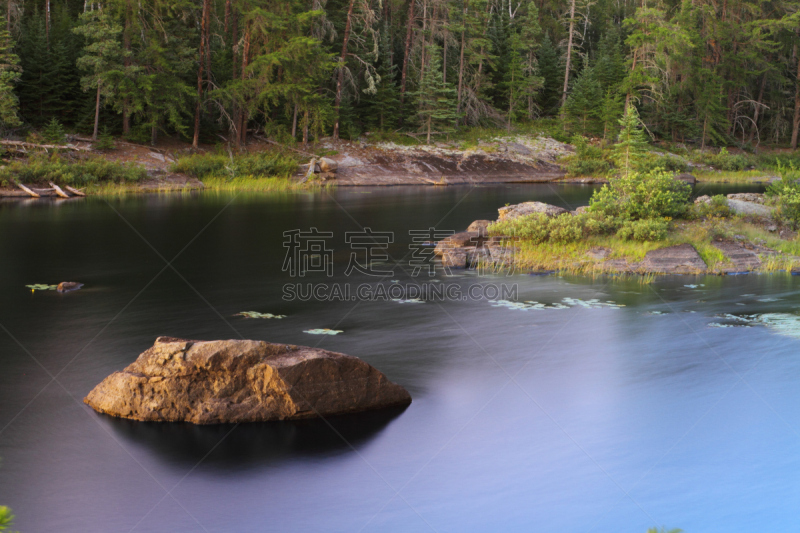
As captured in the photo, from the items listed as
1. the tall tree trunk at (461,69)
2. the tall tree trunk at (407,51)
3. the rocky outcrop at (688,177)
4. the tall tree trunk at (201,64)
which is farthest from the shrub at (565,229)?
the tall tree trunk at (461,69)

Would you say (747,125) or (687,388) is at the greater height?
(747,125)

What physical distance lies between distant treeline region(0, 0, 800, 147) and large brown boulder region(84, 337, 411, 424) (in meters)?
31.4

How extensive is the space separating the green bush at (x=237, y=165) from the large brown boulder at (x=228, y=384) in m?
32.1

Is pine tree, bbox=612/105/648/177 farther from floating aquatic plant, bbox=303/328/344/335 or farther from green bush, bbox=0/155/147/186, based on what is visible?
green bush, bbox=0/155/147/186

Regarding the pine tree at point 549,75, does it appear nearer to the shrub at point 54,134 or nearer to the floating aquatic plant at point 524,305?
the shrub at point 54,134

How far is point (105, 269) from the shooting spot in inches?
680

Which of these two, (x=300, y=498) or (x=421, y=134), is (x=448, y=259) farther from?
(x=421, y=134)

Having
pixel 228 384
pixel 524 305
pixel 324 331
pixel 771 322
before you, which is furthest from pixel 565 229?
pixel 228 384

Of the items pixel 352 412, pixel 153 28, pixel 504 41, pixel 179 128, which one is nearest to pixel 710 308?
pixel 352 412

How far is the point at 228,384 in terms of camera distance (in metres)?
7.79

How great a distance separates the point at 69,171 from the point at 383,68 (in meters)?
23.1

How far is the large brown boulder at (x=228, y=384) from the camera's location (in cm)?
773

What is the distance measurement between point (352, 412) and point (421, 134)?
42.9 metres

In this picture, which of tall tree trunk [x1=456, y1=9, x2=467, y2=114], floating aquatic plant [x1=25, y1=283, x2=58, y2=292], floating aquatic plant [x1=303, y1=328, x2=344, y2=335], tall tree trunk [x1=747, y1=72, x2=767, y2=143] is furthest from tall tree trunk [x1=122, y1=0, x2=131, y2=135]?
tall tree trunk [x1=747, y1=72, x2=767, y2=143]
